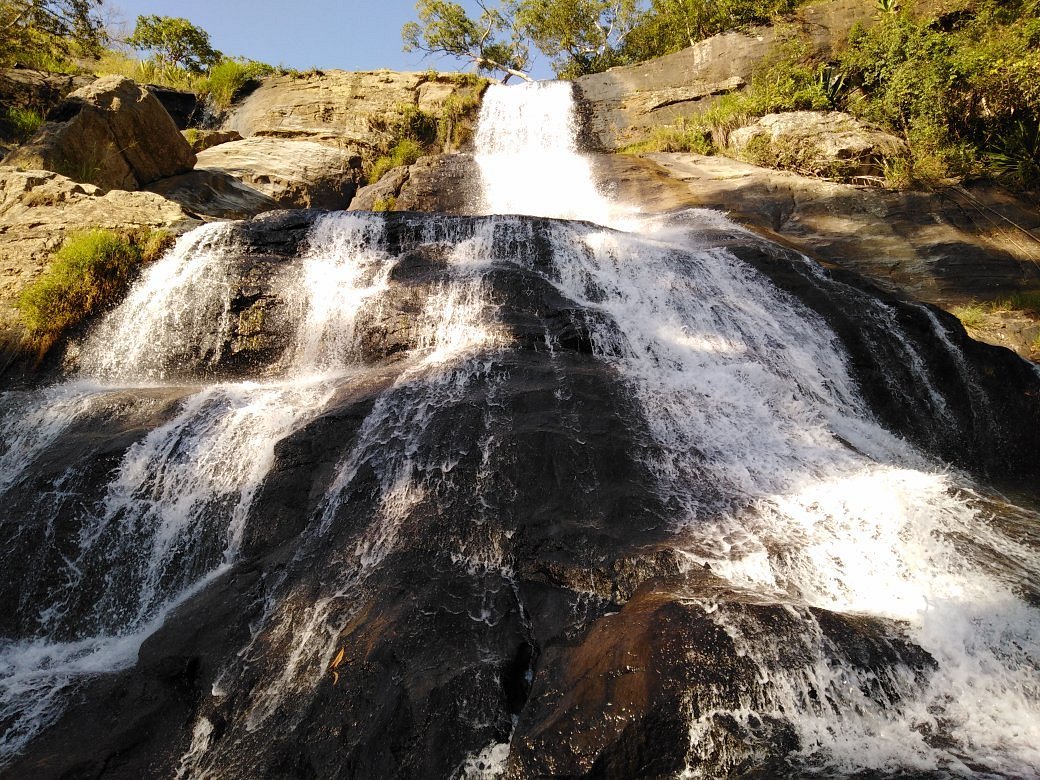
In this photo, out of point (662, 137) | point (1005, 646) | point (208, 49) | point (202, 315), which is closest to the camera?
point (1005, 646)

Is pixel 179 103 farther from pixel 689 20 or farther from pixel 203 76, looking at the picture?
pixel 689 20

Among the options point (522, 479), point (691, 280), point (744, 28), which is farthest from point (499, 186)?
point (522, 479)

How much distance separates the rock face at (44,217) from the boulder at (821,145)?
12.9 meters

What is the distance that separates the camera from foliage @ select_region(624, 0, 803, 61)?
17.4 m

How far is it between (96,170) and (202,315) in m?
5.62

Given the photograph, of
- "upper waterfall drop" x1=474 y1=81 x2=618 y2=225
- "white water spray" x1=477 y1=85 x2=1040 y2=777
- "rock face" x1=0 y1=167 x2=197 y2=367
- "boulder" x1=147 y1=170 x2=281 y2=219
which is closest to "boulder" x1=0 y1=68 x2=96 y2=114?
"boulder" x1=147 y1=170 x2=281 y2=219

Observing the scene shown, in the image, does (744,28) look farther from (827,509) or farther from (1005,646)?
(1005,646)

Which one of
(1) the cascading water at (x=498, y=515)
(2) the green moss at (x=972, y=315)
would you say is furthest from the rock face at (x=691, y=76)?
(1) the cascading water at (x=498, y=515)

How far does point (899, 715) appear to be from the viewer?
2736mm

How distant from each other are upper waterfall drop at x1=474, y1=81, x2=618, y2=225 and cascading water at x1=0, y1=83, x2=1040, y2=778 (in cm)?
523

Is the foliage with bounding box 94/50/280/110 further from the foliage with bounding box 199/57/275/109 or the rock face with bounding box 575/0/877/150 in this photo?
the rock face with bounding box 575/0/877/150

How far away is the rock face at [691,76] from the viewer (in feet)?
Result: 52.2

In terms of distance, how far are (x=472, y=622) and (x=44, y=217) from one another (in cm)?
1005

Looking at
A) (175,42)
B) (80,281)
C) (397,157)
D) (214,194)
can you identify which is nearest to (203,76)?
(175,42)
